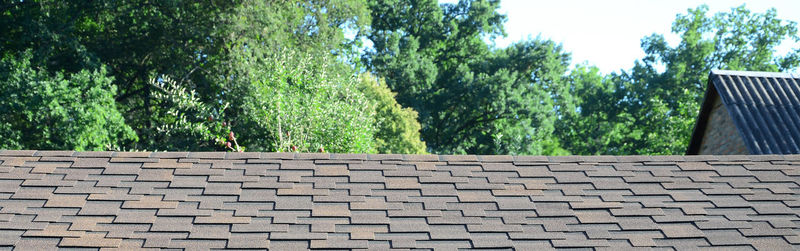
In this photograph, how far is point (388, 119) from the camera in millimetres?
25922

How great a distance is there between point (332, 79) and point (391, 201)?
1607cm

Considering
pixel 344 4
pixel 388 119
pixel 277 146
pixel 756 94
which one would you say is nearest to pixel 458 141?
pixel 388 119

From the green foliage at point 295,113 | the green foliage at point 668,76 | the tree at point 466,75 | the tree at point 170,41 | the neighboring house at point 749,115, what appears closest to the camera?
the neighboring house at point 749,115

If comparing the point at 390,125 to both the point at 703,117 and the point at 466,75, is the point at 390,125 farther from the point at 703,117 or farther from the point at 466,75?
the point at 703,117

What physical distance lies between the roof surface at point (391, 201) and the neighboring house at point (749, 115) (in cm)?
526

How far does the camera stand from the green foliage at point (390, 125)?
84.0 feet

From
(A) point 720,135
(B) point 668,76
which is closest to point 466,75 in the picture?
(B) point 668,76

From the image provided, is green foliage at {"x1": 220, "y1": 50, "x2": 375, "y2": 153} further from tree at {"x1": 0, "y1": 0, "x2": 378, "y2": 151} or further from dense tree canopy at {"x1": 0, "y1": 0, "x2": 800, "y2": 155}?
tree at {"x1": 0, "y1": 0, "x2": 378, "y2": 151}

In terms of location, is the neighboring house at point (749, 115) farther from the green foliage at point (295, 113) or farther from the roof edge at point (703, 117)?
the green foliage at point (295, 113)

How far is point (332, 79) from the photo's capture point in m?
21.5

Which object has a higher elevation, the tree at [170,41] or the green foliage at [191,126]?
the tree at [170,41]

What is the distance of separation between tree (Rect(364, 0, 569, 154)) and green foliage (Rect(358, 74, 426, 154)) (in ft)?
11.2

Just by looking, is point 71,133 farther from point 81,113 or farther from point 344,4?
point 344,4

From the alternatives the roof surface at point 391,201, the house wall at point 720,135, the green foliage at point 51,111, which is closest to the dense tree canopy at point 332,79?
the green foliage at point 51,111
